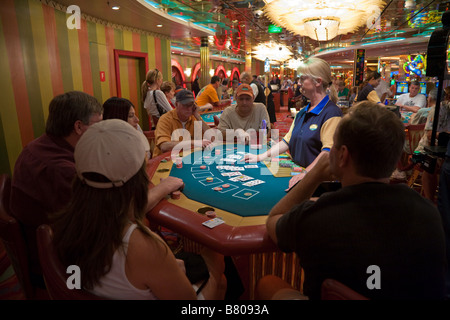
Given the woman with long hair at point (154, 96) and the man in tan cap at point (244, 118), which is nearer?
the man in tan cap at point (244, 118)

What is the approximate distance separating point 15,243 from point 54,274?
2.00 ft

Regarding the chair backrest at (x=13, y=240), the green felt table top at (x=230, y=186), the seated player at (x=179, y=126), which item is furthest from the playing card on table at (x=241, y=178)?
the chair backrest at (x=13, y=240)

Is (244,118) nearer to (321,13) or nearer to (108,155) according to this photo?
(321,13)

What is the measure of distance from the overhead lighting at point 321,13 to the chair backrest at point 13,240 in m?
3.44

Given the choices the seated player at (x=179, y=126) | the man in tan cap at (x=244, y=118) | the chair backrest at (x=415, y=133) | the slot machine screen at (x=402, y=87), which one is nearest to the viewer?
the seated player at (x=179, y=126)

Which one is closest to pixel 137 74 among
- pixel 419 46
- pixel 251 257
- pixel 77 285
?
pixel 251 257

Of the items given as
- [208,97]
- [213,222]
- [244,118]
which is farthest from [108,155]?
[208,97]

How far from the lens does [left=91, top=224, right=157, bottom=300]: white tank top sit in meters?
0.97

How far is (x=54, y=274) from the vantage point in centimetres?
96

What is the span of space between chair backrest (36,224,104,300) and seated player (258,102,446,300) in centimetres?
74

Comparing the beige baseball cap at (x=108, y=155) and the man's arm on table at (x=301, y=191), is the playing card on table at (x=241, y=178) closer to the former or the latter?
the man's arm on table at (x=301, y=191)

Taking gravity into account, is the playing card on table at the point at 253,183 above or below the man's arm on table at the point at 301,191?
below

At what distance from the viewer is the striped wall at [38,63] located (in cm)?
383

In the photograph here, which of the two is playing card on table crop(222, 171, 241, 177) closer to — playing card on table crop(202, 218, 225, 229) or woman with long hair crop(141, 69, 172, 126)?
playing card on table crop(202, 218, 225, 229)
